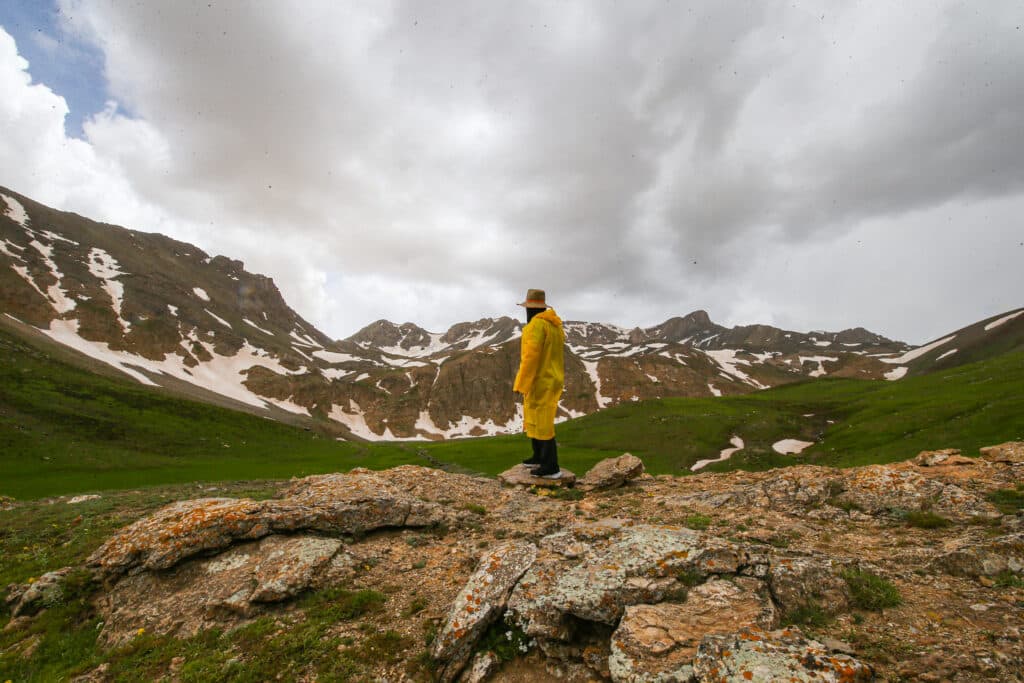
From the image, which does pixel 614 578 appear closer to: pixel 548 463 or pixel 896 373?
pixel 548 463

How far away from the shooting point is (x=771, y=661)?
495 cm

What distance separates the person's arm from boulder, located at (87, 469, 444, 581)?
18.2 ft

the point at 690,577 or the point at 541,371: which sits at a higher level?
the point at 541,371

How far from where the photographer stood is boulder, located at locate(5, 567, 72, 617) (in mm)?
9992

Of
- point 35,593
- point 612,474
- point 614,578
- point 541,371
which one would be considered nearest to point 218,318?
point 35,593

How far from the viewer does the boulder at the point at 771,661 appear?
4.71 meters

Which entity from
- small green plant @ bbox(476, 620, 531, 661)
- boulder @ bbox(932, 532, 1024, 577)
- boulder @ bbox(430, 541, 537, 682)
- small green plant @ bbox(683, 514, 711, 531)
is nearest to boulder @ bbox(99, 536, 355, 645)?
boulder @ bbox(430, 541, 537, 682)

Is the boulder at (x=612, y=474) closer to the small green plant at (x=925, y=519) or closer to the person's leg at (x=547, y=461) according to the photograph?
the person's leg at (x=547, y=461)

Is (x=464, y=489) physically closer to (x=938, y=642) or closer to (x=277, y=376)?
(x=938, y=642)

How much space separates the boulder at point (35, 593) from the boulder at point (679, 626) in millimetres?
13442

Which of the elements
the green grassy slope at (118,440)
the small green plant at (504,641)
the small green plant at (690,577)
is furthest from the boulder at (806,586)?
the green grassy slope at (118,440)

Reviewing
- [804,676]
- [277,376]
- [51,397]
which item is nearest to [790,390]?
[804,676]

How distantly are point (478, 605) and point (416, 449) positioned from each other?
58222 mm

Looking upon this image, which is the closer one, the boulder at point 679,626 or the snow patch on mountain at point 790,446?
the boulder at point 679,626
